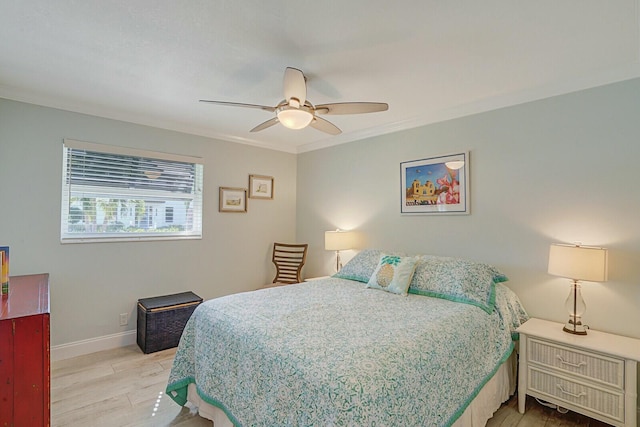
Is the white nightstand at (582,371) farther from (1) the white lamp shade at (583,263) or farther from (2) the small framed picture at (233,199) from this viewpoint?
(2) the small framed picture at (233,199)

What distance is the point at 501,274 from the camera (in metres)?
2.54

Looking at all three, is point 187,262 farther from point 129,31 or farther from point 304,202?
point 129,31

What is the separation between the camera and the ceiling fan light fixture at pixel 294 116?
203 cm

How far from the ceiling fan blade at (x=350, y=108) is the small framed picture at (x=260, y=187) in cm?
219

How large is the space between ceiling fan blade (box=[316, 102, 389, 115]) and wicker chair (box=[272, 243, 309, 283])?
2.35 m

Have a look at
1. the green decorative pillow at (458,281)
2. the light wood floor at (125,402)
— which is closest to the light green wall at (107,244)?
the light wood floor at (125,402)

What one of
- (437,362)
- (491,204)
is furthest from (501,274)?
(437,362)

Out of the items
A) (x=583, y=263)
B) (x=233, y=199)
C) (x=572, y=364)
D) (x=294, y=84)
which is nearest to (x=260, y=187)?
(x=233, y=199)

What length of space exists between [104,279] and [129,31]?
7.98 feet

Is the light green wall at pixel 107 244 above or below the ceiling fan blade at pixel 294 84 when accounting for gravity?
below

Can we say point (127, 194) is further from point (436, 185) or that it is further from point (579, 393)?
point (579, 393)

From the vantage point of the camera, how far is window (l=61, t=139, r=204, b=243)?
9.86ft

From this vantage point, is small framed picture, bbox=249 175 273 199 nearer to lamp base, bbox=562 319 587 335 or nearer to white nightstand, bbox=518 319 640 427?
white nightstand, bbox=518 319 640 427

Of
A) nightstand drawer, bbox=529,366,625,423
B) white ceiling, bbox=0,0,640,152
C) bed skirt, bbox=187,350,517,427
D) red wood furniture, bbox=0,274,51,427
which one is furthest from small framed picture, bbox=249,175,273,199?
nightstand drawer, bbox=529,366,625,423
